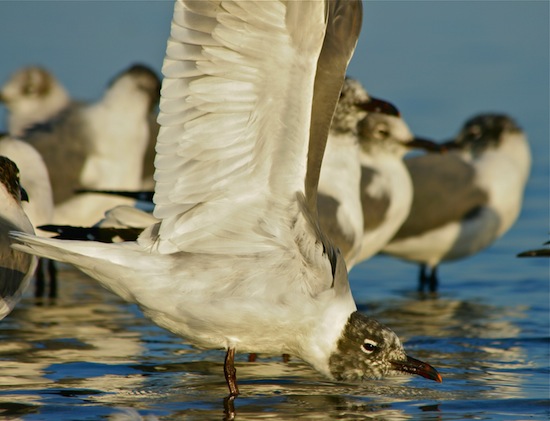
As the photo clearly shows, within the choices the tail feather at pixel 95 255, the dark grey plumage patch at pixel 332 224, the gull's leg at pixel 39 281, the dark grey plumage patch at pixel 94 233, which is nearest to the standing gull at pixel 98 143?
the gull's leg at pixel 39 281

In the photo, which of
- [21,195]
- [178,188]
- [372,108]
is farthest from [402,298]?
[178,188]

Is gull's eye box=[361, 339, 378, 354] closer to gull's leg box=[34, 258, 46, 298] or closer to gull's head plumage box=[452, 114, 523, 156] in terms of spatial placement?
gull's leg box=[34, 258, 46, 298]

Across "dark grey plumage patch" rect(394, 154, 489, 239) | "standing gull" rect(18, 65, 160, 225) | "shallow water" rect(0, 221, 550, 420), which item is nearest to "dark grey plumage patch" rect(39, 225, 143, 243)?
"shallow water" rect(0, 221, 550, 420)

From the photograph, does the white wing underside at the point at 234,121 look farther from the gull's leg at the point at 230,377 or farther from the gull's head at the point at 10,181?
the gull's head at the point at 10,181

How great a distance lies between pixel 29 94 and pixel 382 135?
4044 millimetres

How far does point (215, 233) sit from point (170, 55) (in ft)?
2.62

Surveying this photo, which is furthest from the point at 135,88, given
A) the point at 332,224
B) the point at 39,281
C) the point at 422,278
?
the point at 332,224

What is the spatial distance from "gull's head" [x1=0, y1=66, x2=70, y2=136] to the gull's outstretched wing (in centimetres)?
625

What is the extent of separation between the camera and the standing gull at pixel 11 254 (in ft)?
18.6

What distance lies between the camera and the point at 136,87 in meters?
10.5

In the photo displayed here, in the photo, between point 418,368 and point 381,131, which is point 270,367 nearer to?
point 418,368

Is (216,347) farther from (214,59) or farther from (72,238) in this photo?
(214,59)

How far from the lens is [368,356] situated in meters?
5.34

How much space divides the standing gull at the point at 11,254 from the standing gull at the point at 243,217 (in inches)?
22.0
